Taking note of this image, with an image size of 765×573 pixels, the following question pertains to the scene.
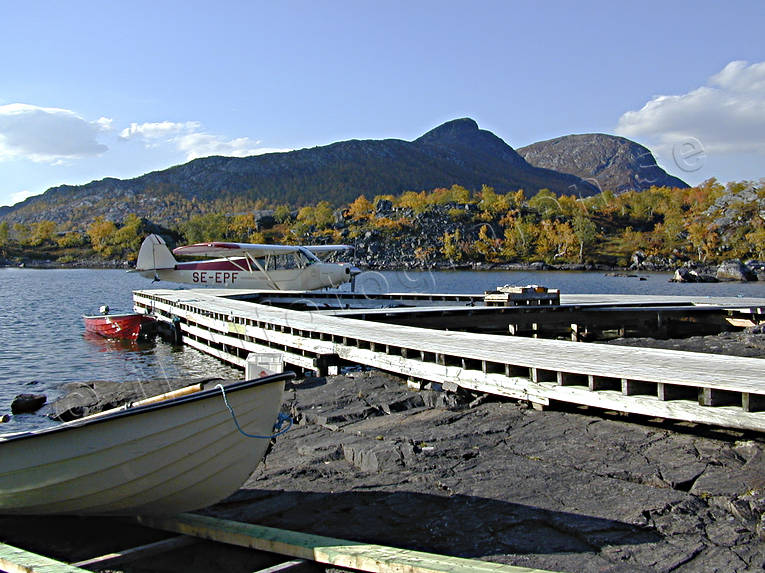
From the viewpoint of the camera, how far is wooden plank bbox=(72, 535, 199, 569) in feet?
16.1

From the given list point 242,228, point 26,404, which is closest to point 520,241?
point 242,228

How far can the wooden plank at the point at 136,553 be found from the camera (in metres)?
4.89

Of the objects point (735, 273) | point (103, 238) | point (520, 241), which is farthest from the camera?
point (103, 238)

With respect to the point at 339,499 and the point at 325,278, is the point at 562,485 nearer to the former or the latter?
the point at 339,499

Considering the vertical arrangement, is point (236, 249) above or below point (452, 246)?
below

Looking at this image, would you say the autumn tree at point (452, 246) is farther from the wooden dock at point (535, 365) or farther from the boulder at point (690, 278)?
the wooden dock at point (535, 365)

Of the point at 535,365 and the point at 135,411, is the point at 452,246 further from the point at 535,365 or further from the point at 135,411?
the point at 135,411

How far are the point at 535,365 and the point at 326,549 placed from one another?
470 cm

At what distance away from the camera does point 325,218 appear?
6491 inches

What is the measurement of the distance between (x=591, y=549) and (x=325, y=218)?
163 meters

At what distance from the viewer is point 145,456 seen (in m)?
5.30

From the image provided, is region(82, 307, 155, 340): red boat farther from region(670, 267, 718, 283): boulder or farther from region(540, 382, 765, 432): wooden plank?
region(670, 267, 718, 283): boulder

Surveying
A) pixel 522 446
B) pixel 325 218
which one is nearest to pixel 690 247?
pixel 325 218

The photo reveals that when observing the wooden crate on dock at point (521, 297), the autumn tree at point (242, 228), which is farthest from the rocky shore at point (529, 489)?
the autumn tree at point (242, 228)
